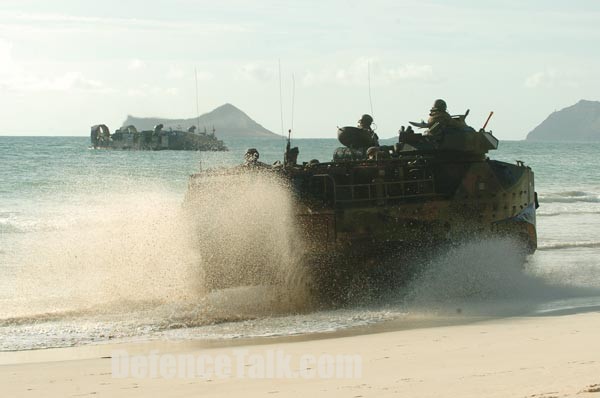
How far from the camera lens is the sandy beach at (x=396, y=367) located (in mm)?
9219

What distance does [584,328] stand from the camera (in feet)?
41.5

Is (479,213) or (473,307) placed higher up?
(479,213)

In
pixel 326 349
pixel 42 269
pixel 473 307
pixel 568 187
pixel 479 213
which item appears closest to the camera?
pixel 326 349

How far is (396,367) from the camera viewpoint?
10.3 metres

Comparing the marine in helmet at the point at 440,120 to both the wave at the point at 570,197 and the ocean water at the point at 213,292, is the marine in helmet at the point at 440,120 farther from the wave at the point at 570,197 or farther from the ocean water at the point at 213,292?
the wave at the point at 570,197

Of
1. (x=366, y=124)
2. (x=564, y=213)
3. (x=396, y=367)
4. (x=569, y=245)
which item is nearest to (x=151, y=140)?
(x=564, y=213)

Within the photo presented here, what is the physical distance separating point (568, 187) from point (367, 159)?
109 feet

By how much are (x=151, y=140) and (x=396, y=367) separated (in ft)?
278

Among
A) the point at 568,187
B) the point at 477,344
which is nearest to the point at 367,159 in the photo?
the point at 477,344

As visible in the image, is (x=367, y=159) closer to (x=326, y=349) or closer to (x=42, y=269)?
(x=326, y=349)

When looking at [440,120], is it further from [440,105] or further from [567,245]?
[567,245]

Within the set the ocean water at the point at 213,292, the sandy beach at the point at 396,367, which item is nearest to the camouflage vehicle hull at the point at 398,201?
the ocean water at the point at 213,292

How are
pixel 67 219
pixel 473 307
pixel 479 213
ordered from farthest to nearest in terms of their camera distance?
1. pixel 67 219
2. pixel 479 213
3. pixel 473 307

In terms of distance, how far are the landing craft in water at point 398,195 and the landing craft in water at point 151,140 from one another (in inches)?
2649
